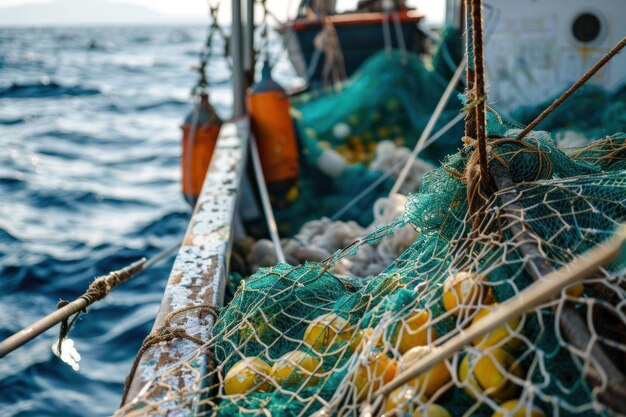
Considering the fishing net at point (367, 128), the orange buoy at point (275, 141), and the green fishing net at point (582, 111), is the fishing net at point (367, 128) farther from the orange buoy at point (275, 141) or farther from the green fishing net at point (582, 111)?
the green fishing net at point (582, 111)

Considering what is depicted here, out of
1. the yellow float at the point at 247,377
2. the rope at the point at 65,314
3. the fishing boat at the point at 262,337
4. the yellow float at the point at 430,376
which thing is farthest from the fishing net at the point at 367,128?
the yellow float at the point at 430,376

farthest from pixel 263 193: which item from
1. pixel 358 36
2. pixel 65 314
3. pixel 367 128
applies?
pixel 358 36

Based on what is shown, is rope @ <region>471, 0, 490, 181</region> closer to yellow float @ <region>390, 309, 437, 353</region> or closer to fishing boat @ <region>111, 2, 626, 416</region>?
fishing boat @ <region>111, 2, 626, 416</region>

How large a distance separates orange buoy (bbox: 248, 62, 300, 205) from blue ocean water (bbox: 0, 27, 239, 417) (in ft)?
4.56

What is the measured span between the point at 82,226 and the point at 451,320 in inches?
245

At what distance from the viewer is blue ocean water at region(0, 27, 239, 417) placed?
4.20m

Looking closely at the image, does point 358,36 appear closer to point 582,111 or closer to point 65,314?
point 582,111

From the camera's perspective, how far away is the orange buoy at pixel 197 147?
5.47m

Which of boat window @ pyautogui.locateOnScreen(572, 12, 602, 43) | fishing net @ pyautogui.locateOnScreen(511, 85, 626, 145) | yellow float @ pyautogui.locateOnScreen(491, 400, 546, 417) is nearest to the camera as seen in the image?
yellow float @ pyautogui.locateOnScreen(491, 400, 546, 417)

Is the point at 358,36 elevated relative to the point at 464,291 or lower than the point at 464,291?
elevated

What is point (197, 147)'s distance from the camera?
553 centimetres

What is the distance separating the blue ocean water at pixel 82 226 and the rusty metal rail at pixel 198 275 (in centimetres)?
Answer: 140

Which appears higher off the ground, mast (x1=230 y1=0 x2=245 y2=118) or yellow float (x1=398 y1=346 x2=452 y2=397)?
mast (x1=230 y1=0 x2=245 y2=118)

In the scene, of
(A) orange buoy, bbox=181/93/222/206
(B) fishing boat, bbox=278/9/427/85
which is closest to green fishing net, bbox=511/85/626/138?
(A) orange buoy, bbox=181/93/222/206
